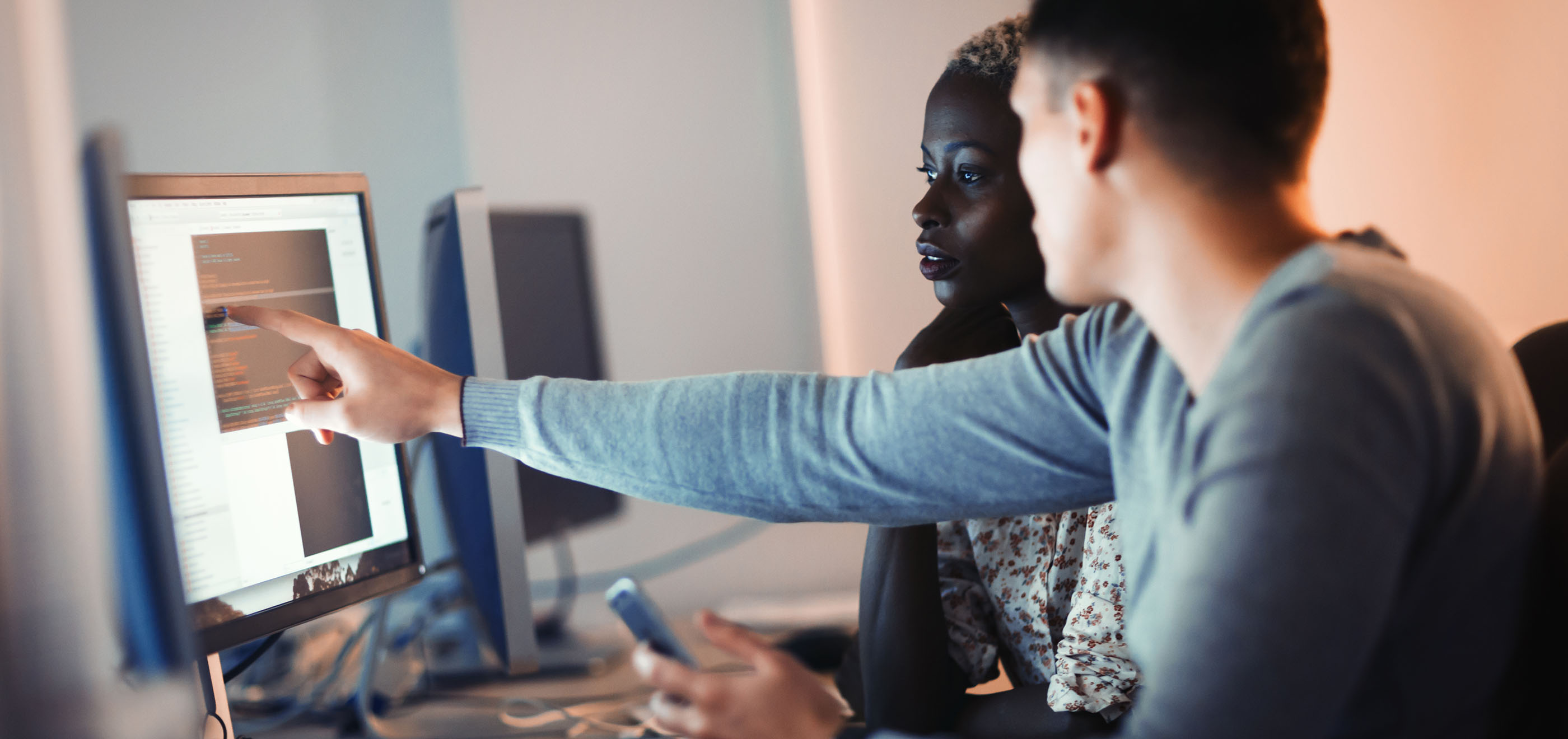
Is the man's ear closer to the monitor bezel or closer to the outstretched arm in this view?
the outstretched arm

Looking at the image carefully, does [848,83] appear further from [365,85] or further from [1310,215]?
[1310,215]

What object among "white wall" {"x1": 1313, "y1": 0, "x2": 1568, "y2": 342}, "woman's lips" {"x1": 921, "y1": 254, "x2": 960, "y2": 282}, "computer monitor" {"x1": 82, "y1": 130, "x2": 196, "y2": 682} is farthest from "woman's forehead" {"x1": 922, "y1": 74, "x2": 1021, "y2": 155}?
"computer monitor" {"x1": 82, "y1": 130, "x2": 196, "y2": 682}

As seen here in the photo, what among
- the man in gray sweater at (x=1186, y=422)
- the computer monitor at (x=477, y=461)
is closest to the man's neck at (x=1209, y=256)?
the man in gray sweater at (x=1186, y=422)

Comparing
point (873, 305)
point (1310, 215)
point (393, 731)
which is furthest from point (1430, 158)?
point (393, 731)

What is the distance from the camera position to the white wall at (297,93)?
1229 millimetres

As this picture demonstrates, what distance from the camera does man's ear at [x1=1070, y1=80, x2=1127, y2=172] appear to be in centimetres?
54

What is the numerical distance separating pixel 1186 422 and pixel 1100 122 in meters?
0.19

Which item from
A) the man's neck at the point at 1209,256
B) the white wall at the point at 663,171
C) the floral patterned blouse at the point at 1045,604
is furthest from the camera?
the white wall at the point at 663,171

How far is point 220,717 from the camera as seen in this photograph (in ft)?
2.68

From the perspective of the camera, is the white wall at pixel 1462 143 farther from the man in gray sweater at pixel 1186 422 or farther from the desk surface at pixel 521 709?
the desk surface at pixel 521 709

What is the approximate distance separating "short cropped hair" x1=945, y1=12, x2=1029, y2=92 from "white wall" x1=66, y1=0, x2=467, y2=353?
971 millimetres

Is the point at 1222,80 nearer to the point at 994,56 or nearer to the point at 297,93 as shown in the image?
the point at 994,56

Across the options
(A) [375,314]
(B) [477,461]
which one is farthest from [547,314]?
(A) [375,314]

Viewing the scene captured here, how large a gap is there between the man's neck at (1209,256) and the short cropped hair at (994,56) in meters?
0.63
